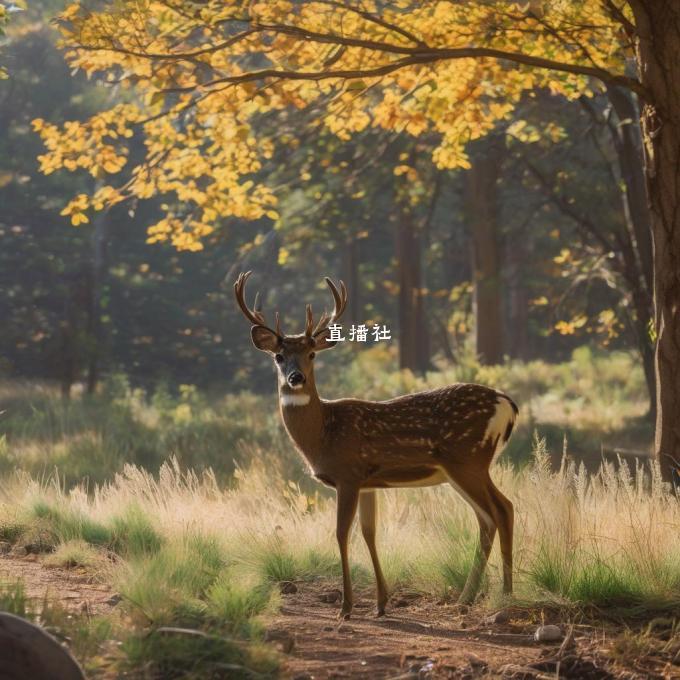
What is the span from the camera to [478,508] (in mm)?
7770

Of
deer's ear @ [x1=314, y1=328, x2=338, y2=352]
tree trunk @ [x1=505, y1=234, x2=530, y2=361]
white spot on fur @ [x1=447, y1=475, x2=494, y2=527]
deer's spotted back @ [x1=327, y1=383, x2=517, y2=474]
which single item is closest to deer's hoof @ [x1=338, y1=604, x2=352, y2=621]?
deer's spotted back @ [x1=327, y1=383, x2=517, y2=474]

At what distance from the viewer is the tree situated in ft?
30.5

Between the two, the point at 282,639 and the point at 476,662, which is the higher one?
the point at 282,639

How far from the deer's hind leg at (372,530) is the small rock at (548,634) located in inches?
46.7

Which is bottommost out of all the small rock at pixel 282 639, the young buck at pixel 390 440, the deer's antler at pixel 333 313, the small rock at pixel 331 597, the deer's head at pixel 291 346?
the small rock at pixel 331 597

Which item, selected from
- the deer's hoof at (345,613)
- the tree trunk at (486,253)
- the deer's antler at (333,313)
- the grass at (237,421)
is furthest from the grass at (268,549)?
the tree trunk at (486,253)

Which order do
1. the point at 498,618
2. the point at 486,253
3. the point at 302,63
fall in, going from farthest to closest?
the point at 486,253 < the point at 302,63 < the point at 498,618

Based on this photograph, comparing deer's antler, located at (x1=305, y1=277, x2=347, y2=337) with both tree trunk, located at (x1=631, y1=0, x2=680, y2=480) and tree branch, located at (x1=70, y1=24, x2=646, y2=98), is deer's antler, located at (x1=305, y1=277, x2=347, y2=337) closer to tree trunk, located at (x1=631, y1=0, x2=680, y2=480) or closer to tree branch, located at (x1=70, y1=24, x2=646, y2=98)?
tree branch, located at (x1=70, y1=24, x2=646, y2=98)

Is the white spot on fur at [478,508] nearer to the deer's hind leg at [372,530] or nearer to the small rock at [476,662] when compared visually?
the deer's hind leg at [372,530]

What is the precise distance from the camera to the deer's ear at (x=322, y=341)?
25.5 feet

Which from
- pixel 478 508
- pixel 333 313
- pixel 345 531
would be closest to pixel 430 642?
pixel 345 531

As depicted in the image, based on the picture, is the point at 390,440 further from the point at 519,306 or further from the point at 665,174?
the point at 519,306

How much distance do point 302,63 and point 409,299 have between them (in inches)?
705

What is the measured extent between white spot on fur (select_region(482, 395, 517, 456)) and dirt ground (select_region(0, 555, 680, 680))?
1050 mm
